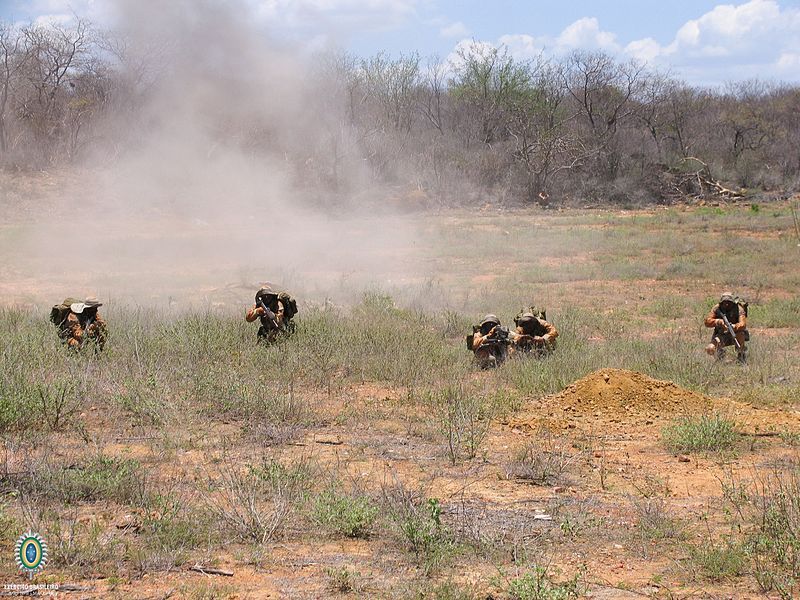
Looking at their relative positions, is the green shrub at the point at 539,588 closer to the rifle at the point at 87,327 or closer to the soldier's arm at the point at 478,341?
the soldier's arm at the point at 478,341

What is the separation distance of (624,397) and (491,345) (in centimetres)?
176

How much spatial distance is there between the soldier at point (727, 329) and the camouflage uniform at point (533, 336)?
1659 mm

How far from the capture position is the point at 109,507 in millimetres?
4590

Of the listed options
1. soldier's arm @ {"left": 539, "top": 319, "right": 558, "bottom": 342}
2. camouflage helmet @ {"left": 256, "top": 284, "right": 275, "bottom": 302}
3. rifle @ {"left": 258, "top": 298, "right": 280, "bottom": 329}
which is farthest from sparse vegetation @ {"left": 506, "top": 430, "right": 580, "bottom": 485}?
camouflage helmet @ {"left": 256, "top": 284, "right": 275, "bottom": 302}

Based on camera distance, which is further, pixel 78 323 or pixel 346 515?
pixel 78 323

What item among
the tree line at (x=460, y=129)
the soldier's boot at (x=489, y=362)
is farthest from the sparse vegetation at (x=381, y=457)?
the tree line at (x=460, y=129)

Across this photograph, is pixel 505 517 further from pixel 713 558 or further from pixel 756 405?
pixel 756 405

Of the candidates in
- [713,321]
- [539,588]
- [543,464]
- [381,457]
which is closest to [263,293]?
[381,457]

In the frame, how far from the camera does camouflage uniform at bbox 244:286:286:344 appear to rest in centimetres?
893

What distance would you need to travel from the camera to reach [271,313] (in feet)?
29.2

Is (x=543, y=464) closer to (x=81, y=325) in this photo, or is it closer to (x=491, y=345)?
(x=491, y=345)

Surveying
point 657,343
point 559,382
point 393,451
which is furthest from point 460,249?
point 393,451

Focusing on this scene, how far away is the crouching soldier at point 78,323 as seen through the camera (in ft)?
26.9

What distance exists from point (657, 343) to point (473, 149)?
23.5 m
